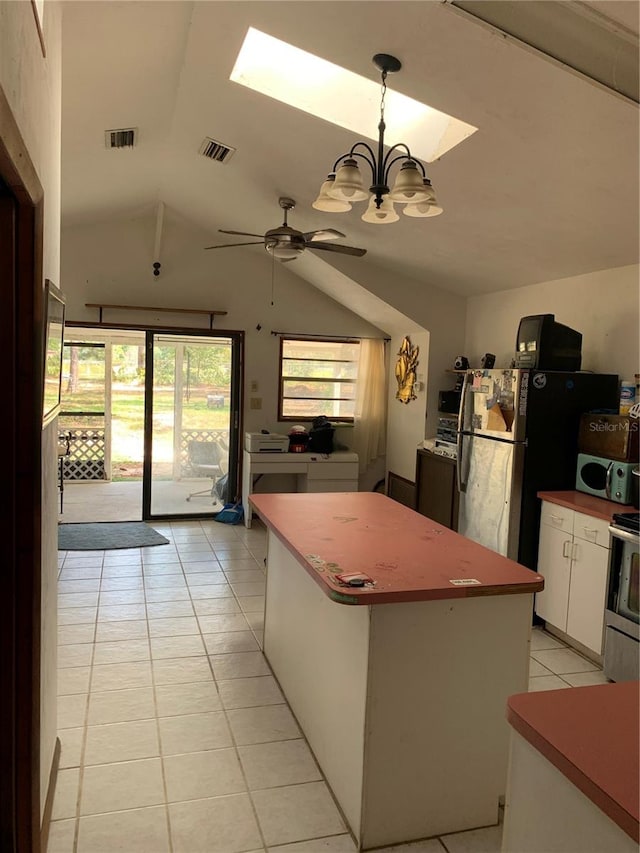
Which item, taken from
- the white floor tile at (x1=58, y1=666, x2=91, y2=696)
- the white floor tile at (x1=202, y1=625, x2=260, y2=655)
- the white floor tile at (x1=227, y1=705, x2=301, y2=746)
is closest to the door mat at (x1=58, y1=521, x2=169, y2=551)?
the white floor tile at (x1=202, y1=625, x2=260, y2=655)

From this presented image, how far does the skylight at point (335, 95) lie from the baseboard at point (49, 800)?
3161 millimetres

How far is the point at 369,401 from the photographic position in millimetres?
6500

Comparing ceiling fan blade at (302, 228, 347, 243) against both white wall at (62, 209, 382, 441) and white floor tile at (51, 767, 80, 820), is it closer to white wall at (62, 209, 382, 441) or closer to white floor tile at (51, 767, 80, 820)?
white wall at (62, 209, 382, 441)

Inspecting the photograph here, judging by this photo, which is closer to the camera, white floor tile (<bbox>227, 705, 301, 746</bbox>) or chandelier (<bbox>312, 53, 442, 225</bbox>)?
chandelier (<bbox>312, 53, 442, 225</bbox>)

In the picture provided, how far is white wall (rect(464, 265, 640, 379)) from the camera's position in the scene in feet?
12.6

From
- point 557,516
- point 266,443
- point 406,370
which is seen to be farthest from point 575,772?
point 406,370

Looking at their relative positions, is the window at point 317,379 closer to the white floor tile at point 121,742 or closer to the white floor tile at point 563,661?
the white floor tile at point 563,661

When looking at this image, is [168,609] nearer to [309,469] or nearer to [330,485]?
[309,469]

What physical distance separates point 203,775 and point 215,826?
276mm

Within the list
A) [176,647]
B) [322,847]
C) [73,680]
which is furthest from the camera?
[176,647]

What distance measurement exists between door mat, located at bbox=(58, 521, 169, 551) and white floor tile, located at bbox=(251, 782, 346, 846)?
11.1 ft

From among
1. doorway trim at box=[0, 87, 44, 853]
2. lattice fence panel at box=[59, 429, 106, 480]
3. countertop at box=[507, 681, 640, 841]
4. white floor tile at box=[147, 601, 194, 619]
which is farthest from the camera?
lattice fence panel at box=[59, 429, 106, 480]

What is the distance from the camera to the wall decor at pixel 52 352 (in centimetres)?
171

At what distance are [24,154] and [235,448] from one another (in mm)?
5087
